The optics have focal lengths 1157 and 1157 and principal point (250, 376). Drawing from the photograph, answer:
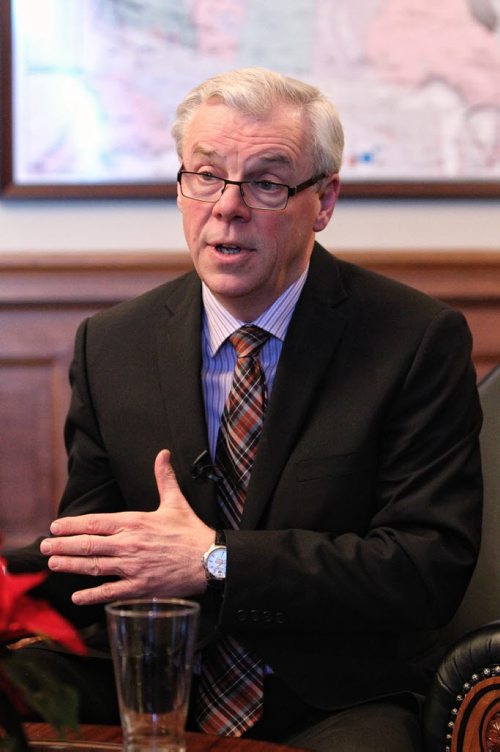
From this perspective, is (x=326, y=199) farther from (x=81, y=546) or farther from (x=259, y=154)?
(x=81, y=546)

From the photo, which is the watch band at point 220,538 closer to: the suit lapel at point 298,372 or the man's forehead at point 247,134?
the suit lapel at point 298,372

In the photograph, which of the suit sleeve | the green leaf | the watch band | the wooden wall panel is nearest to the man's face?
the suit sleeve

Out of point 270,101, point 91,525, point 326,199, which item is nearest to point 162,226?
point 326,199

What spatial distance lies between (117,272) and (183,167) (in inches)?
54.3

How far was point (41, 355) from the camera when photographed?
346cm

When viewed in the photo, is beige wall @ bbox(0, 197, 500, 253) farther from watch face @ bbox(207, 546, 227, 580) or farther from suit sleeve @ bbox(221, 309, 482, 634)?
watch face @ bbox(207, 546, 227, 580)

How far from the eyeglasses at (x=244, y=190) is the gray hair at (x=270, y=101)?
0.10 metres

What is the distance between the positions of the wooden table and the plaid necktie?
0.40m

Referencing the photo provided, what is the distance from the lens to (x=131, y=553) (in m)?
1.76

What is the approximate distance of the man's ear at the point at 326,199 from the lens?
213 cm

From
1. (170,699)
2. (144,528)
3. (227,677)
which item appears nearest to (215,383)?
(144,528)

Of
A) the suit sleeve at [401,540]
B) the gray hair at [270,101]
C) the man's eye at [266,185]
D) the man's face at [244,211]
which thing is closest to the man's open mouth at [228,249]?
the man's face at [244,211]

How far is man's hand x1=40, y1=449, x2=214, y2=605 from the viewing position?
1.76 metres

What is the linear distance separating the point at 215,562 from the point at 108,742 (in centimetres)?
41
